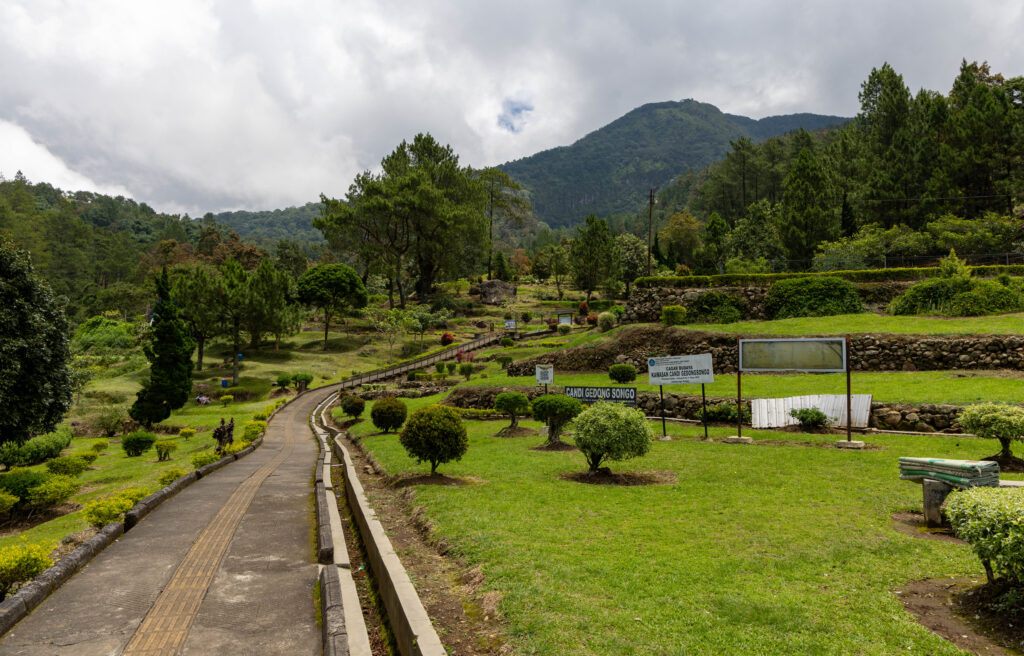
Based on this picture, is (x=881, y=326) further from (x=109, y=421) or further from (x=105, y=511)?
(x=109, y=421)

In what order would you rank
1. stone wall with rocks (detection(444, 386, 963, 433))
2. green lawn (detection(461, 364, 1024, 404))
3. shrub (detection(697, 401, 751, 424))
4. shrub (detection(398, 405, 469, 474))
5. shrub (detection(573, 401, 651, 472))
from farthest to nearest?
shrub (detection(697, 401, 751, 424))
green lawn (detection(461, 364, 1024, 404))
stone wall with rocks (detection(444, 386, 963, 433))
shrub (detection(398, 405, 469, 474))
shrub (detection(573, 401, 651, 472))

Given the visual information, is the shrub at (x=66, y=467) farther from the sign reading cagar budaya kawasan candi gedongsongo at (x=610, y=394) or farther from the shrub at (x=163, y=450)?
the sign reading cagar budaya kawasan candi gedongsongo at (x=610, y=394)

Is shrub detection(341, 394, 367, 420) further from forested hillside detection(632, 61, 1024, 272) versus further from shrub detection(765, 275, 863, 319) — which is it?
forested hillside detection(632, 61, 1024, 272)

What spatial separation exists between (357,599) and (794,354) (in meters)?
16.2

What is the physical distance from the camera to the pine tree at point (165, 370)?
111ft

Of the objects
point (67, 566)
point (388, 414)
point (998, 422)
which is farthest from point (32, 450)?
point (998, 422)

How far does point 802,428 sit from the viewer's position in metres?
18.0

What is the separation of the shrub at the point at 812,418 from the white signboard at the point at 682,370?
3.81 meters

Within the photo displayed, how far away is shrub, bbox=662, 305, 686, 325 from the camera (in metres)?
36.8

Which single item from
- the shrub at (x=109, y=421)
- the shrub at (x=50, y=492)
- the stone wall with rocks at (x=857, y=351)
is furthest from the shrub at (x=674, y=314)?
the shrub at (x=109, y=421)

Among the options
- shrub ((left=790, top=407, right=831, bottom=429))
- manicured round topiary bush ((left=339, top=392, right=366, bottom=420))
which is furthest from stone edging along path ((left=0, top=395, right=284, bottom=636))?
shrub ((left=790, top=407, right=831, bottom=429))

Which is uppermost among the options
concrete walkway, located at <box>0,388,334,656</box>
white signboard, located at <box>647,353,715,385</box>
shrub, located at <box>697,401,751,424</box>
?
white signboard, located at <box>647,353,715,385</box>

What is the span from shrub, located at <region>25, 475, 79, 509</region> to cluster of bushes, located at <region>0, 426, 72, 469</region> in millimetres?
6295

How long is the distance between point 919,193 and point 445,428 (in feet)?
191
